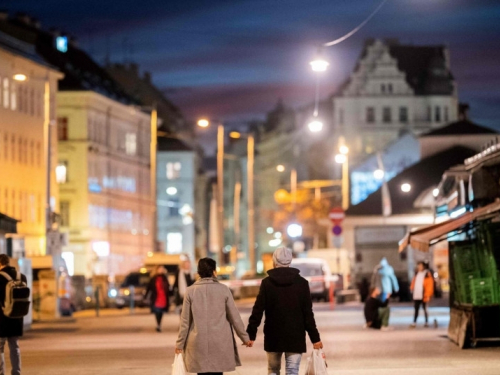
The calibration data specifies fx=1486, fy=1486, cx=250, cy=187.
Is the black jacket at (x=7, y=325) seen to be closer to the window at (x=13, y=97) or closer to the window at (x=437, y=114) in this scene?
the window at (x=13, y=97)

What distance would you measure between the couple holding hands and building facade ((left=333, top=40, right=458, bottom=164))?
13621 centimetres

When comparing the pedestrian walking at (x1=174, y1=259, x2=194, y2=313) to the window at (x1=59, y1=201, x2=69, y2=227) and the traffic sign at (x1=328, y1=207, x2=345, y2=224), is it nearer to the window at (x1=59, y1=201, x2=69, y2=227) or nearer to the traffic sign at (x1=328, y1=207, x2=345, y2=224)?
the traffic sign at (x1=328, y1=207, x2=345, y2=224)

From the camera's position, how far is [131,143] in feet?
354

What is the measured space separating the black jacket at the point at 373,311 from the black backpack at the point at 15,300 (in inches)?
683

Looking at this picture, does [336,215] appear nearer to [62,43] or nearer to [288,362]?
[288,362]

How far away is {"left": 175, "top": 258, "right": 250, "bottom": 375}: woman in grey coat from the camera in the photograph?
14.3 m

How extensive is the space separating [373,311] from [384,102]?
11888cm

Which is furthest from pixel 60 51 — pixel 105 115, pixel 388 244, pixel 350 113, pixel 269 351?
pixel 269 351

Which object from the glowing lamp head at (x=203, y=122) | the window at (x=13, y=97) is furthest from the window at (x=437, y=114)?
the glowing lamp head at (x=203, y=122)

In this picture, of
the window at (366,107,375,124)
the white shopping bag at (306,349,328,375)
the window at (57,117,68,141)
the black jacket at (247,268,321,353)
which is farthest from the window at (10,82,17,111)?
the window at (366,107,375,124)

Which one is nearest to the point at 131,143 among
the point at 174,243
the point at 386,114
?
the point at 174,243

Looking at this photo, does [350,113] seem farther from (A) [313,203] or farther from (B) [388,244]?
(B) [388,244]

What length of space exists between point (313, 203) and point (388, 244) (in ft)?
173

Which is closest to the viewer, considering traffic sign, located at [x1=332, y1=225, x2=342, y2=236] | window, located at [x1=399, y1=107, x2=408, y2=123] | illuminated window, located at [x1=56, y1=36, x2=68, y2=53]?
traffic sign, located at [x1=332, y1=225, x2=342, y2=236]
